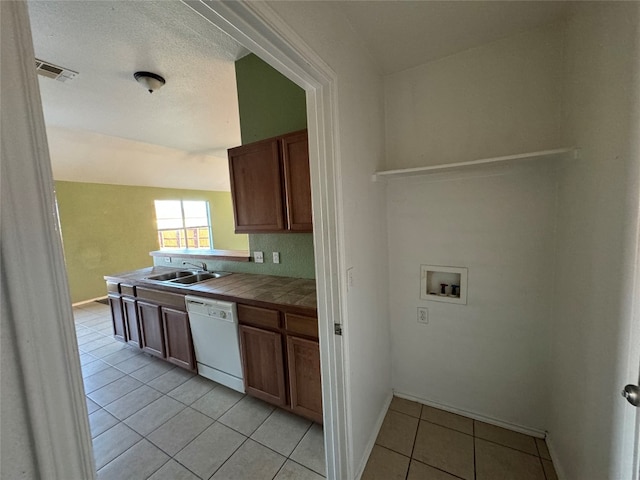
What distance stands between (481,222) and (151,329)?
3.11 metres

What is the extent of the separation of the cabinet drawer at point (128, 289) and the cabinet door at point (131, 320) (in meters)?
0.06

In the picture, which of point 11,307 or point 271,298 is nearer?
point 11,307

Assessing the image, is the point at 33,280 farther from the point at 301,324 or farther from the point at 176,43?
the point at 176,43

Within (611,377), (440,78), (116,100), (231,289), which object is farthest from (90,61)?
(611,377)

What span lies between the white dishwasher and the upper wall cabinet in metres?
0.70

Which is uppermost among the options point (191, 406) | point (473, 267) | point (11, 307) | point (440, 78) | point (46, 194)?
point (440, 78)

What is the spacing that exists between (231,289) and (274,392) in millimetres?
865

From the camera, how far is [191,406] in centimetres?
209

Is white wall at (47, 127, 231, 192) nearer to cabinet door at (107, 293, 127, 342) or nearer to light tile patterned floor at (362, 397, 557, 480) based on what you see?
cabinet door at (107, 293, 127, 342)

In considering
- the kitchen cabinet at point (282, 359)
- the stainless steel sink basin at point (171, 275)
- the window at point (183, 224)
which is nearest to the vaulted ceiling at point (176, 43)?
the kitchen cabinet at point (282, 359)

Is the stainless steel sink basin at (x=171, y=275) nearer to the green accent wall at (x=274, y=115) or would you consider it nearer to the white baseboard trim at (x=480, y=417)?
the green accent wall at (x=274, y=115)

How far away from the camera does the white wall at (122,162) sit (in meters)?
3.88

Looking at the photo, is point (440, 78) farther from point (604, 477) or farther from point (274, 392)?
point (274, 392)

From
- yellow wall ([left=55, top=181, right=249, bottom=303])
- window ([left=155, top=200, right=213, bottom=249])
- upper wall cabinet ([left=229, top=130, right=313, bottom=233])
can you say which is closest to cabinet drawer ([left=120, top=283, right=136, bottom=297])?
upper wall cabinet ([left=229, top=130, right=313, bottom=233])
